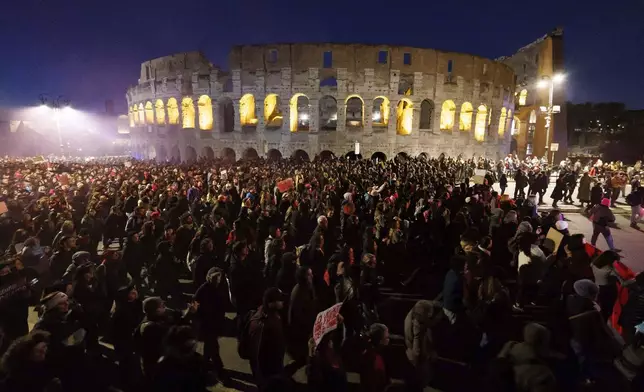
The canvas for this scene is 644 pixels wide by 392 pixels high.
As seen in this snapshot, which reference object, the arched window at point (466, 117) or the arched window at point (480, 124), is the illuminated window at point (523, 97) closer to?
the arched window at point (480, 124)

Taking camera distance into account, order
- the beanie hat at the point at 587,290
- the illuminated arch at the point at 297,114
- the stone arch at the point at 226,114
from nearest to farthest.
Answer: the beanie hat at the point at 587,290, the illuminated arch at the point at 297,114, the stone arch at the point at 226,114

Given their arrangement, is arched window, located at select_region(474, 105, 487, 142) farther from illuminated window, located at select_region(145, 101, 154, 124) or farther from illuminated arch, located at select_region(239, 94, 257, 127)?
illuminated window, located at select_region(145, 101, 154, 124)

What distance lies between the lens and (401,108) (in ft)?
115

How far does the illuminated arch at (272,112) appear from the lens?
32750mm

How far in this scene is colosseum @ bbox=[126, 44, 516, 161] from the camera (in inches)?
1232

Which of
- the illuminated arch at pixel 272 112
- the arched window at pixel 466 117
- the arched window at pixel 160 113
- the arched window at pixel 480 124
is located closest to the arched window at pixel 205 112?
the illuminated arch at pixel 272 112

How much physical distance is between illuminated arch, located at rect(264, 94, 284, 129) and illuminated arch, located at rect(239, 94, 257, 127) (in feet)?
5.27

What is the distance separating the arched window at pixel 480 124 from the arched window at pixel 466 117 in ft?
3.31

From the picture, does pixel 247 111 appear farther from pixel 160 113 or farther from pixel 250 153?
pixel 160 113

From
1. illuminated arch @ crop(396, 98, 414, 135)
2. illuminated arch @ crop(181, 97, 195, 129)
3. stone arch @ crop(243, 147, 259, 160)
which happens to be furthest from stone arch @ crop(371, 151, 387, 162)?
illuminated arch @ crop(181, 97, 195, 129)

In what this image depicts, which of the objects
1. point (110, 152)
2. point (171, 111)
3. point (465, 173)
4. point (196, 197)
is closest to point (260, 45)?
point (171, 111)

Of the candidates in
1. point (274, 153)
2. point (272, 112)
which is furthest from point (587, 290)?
point (272, 112)

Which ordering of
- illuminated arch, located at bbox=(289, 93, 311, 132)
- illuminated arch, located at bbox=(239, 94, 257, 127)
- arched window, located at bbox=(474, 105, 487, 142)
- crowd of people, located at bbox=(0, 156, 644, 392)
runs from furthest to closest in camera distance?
arched window, located at bbox=(474, 105, 487, 142) → illuminated arch, located at bbox=(239, 94, 257, 127) → illuminated arch, located at bbox=(289, 93, 311, 132) → crowd of people, located at bbox=(0, 156, 644, 392)

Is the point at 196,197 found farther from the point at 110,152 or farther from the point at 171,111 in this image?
the point at 110,152
